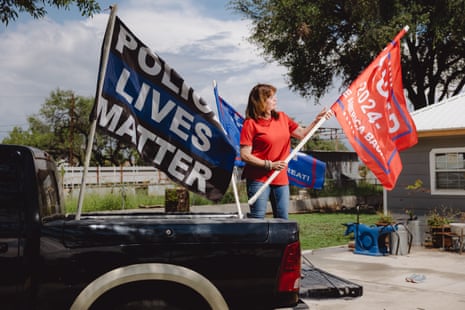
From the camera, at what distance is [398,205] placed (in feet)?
48.4

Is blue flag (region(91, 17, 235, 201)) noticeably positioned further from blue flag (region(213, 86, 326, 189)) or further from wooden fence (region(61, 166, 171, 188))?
wooden fence (region(61, 166, 171, 188))

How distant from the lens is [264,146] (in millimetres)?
5406

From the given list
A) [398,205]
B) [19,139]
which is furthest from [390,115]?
[19,139]

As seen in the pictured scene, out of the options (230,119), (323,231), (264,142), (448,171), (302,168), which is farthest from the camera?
(323,231)

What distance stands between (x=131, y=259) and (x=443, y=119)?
11.6 meters

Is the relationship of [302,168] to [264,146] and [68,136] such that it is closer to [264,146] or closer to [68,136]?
[264,146]

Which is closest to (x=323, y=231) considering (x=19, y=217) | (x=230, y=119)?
(x=230, y=119)

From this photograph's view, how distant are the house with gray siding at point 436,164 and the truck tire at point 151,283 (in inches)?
418

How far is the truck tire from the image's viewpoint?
10.9 feet

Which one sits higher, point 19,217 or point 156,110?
point 156,110

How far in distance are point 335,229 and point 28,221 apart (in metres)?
13.1

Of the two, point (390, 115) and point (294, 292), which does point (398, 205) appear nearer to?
point (390, 115)

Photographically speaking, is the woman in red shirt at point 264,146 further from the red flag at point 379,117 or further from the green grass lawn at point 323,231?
the green grass lawn at point 323,231

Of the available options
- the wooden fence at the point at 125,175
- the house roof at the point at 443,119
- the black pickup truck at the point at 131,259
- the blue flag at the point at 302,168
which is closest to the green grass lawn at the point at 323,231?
the blue flag at the point at 302,168
